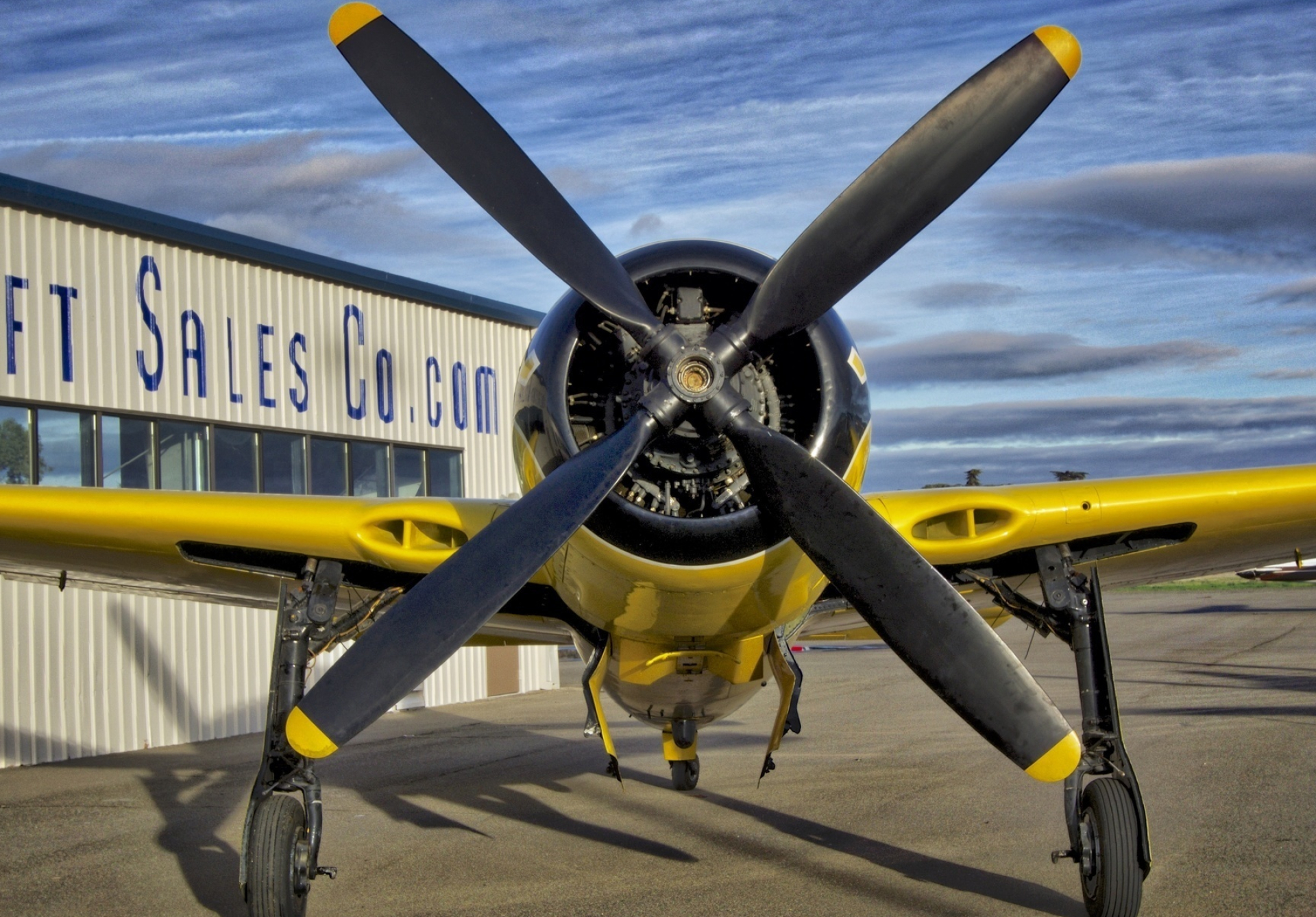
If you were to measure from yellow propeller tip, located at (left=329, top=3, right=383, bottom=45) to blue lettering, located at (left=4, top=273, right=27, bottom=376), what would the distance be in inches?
346

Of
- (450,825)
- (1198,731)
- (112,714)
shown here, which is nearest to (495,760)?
(450,825)

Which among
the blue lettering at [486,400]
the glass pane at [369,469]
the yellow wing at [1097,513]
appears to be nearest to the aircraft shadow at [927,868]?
the yellow wing at [1097,513]

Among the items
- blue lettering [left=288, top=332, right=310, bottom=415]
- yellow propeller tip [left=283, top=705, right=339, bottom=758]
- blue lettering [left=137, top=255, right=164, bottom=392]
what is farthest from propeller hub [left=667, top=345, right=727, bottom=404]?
blue lettering [left=288, top=332, right=310, bottom=415]

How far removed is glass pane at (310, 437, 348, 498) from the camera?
1598 centimetres

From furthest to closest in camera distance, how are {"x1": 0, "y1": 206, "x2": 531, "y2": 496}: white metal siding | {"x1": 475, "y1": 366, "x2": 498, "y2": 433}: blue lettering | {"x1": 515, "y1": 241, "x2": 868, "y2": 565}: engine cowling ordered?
{"x1": 475, "y1": 366, "x2": 498, "y2": 433}: blue lettering < {"x1": 0, "y1": 206, "x2": 531, "y2": 496}: white metal siding < {"x1": 515, "y1": 241, "x2": 868, "y2": 565}: engine cowling

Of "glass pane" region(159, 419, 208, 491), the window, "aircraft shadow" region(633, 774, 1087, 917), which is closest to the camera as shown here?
"aircraft shadow" region(633, 774, 1087, 917)

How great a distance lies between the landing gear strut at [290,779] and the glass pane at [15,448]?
7.31 meters

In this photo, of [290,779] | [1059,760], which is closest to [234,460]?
[290,779]

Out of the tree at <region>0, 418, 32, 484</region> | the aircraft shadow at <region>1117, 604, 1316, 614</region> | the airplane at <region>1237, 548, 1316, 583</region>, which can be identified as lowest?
the aircraft shadow at <region>1117, 604, 1316, 614</region>

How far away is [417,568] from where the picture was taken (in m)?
6.07

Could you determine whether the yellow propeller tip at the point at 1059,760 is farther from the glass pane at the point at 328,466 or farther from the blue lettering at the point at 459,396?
the blue lettering at the point at 459,396

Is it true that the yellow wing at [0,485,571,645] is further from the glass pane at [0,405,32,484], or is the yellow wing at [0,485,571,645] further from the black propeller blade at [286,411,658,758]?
the glass pane at [0,405,32,484]

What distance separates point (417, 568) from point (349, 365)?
1121cm

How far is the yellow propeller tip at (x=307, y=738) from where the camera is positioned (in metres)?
4.21
